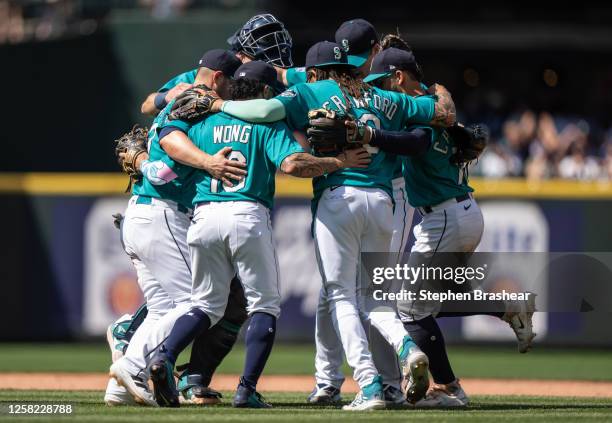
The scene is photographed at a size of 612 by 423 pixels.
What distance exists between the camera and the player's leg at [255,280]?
6.84m

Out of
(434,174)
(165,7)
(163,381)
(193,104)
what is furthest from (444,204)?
(165,7)

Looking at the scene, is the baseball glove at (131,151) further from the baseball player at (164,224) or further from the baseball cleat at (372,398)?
the baseball cleat at (372,398)

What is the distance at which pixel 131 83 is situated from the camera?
16.6 meters

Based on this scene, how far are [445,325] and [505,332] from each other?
0.66 metres

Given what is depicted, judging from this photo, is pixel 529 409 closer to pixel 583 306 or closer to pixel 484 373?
pixel 484 373

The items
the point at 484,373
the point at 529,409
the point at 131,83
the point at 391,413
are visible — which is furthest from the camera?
the point at 131,83

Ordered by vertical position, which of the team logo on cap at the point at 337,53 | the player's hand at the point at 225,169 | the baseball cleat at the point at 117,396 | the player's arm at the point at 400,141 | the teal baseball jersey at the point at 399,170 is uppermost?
the team logo on cap at the point at 337,53

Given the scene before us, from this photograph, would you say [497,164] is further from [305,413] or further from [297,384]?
[305,413]

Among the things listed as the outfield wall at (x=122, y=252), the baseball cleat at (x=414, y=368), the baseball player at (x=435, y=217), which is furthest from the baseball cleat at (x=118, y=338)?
the outfield wall at (x=122, y=252)

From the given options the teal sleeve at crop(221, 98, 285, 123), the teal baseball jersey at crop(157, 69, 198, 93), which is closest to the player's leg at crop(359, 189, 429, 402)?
the teal sleeve at crop(221, 98, 285, 123)

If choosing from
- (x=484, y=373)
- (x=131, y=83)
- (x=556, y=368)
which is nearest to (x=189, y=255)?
(x=484, y=373)

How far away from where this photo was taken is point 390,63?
7.50 metres

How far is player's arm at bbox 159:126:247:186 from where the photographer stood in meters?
6.88

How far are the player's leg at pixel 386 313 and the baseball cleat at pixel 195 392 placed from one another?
112cm
